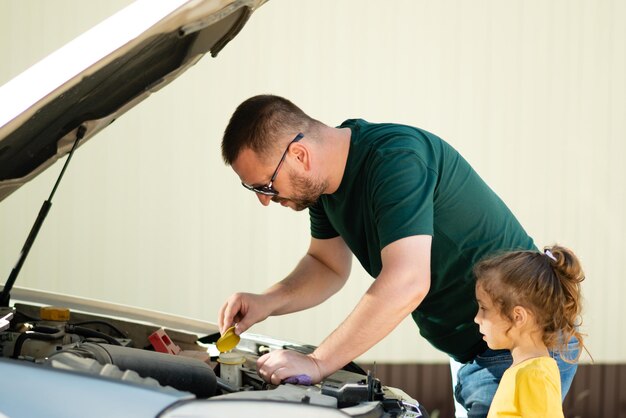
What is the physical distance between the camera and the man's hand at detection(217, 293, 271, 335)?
3342 mm

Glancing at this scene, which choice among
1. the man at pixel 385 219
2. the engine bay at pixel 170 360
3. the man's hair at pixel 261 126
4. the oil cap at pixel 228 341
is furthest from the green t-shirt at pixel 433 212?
the oil cap at pixel 228 341

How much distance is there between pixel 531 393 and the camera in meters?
2.76

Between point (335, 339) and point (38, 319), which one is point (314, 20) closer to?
point (38, 319)

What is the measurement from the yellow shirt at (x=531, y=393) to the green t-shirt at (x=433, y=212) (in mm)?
437

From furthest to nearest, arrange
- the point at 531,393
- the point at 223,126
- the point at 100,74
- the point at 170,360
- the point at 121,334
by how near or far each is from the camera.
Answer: the point at 223,126
the point at 121,334
the point at 531,393
the point at 170,360
the point at 100,74

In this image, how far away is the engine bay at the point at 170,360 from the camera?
2365 millimetres

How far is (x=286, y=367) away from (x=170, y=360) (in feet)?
1.08

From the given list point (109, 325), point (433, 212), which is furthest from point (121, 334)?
point (433, 212)

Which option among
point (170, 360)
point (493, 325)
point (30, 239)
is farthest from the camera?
point (30, 239)

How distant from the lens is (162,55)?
2.77 m

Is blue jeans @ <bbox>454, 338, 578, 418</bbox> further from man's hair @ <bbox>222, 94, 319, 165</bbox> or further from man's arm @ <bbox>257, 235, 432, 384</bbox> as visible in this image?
man's hair @ <bbox>222, 94, 319, 165</bbox>

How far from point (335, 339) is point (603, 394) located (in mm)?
4345

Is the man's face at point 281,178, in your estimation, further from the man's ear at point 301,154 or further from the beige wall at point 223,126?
the beige wall at point 223,126

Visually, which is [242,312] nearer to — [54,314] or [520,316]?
[54,314]
